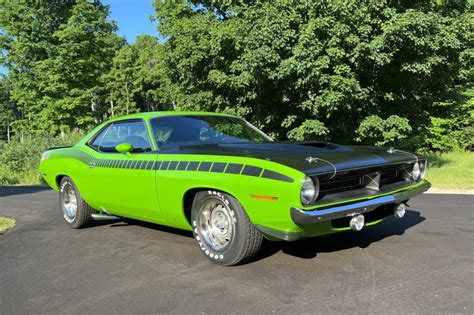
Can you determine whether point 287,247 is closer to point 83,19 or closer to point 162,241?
point 162,241

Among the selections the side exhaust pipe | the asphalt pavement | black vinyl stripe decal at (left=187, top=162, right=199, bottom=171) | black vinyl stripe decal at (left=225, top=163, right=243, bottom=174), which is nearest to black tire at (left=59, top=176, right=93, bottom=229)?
the asphalt pavement

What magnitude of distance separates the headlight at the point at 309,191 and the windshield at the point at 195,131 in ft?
5.56

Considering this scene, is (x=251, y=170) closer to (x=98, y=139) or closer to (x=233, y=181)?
(x=233, y=181)

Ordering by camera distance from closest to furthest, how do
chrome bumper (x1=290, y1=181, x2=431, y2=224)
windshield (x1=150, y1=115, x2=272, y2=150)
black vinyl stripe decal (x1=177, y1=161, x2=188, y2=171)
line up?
chrome bumper (x1=290, y1=181, x2=431, y2=224)
black vinyl stripe decal (x1=177, y1=161, x2=188, y2=171)
windshield (x1=150, y1=115, x2=272, y2=150)

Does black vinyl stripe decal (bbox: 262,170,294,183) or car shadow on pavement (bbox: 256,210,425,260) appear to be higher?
black vinyl stripe decal (bbox: 262,170,294,183)

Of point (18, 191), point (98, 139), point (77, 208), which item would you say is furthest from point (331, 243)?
point (18, 191)

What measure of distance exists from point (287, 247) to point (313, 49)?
7180mm

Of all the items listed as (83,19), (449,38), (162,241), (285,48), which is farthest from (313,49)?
(83,19)

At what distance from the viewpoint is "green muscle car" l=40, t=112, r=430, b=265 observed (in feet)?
11.8

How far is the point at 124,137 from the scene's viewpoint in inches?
217

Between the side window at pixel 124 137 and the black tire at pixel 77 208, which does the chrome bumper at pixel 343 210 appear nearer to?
the side window at pixel 124 137

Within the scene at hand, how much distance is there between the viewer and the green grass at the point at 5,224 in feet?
20.9

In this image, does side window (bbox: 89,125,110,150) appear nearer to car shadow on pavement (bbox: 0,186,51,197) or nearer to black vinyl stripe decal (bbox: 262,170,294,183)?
black vinyl stripe decal (bbox: 262,170,294,183)

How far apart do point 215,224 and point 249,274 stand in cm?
61
